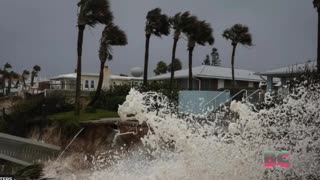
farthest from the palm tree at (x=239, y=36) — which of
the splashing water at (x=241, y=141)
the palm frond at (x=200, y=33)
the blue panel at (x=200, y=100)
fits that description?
the splashing water at (x=241, y=141)

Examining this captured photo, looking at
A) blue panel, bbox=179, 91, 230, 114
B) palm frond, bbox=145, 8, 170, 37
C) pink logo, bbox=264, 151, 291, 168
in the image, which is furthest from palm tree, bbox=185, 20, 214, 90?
pink logo, bbox=264, 151, 291, 168

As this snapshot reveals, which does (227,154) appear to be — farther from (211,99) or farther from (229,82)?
(229,82)

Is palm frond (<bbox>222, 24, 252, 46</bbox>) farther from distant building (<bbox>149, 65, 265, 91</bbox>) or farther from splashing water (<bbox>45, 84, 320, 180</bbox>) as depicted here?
splashing water (<bbox>45, 84, 320, 180</bbox>)

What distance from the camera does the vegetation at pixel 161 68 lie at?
6613 cm

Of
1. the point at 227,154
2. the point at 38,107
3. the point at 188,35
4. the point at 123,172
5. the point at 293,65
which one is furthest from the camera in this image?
the point at 188,35

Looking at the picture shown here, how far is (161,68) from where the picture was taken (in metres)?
66.8

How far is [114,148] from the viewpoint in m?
19.5

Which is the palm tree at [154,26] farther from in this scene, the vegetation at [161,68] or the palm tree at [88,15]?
the vegetation at [161,68]

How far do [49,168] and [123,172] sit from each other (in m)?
7.14

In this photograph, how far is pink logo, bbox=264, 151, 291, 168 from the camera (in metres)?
9.93

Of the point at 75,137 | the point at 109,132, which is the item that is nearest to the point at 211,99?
the point at 109,132

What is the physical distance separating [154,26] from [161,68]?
34.3m

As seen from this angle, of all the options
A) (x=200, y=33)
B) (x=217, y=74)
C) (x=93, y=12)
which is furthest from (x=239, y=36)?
(x=93, y=12)

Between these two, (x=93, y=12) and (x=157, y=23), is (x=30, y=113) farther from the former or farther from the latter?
(x=157, y=23)
